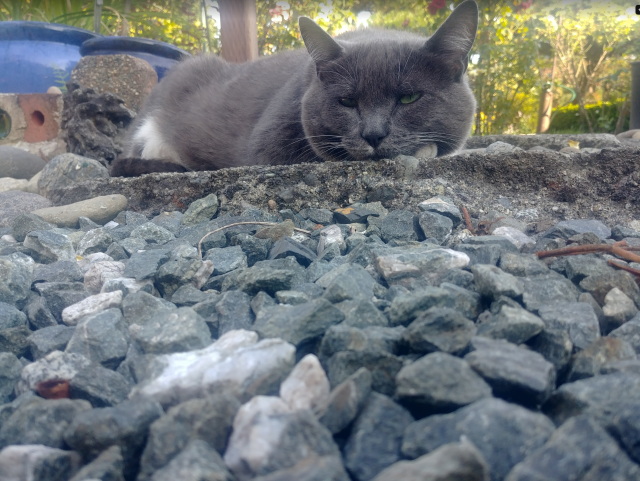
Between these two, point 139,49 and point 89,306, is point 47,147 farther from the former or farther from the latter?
point 89,306

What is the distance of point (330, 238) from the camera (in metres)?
1.37

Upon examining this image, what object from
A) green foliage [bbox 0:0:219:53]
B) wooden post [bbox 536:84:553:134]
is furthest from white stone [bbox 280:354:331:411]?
wooden post [bbox 536:84:553:134]

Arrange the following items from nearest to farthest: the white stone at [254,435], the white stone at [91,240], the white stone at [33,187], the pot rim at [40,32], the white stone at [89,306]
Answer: the white stone at [254,435] < the white stone at [89,306] < the white stone at [91,240] < the white stone at [33,187] < the pot rim at [40,32]

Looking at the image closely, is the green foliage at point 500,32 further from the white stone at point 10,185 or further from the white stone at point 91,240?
the white stone at point 91,240

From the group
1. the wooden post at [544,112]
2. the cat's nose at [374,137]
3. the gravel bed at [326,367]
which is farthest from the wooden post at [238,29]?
the wooden post at [544,112]

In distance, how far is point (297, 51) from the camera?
2.76 metres

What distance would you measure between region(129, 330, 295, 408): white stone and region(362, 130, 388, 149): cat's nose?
1.17 m

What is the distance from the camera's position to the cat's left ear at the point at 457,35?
178 centimetres

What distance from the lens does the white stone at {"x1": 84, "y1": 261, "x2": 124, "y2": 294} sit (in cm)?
120

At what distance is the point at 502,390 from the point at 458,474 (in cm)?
19

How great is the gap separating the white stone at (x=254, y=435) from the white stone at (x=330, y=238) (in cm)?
72

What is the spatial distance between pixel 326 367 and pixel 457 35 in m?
1.54

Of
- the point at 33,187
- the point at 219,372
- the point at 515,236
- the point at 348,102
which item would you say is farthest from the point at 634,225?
the point at 33,187

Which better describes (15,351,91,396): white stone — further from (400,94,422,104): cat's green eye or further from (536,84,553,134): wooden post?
(536,84,553,134): wooden post
